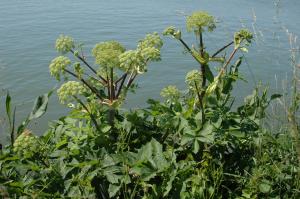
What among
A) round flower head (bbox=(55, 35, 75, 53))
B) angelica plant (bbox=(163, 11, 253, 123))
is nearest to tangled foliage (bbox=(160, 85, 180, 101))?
angelica plant (bbox=(163, 11, 253, 123))

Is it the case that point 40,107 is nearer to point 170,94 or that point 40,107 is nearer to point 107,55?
point 107,55

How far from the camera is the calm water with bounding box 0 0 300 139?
9.53 m

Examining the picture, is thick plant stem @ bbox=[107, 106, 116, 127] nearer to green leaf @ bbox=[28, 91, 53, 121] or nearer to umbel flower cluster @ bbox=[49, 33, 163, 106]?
umbel flower cluster @ bbox=[49, 33, 163, 106]

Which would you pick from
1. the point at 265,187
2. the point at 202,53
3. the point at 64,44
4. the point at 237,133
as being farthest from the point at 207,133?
the point at 64,44

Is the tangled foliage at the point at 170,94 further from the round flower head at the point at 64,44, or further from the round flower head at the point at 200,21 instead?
the round flower head at the point at 64,44

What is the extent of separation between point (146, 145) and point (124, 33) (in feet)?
35.7

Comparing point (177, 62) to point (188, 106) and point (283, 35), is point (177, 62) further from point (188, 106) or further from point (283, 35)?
point (188, 106)

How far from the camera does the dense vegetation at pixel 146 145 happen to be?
328cm

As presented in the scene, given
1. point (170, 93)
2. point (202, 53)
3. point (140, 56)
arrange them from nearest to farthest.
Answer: point (140, 56)
point (202, 53)
point (170, 93)

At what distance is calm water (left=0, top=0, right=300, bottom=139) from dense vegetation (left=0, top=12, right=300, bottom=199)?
79.6 inches

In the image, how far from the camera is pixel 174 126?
137 inches

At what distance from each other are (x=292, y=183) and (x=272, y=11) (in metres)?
15.4

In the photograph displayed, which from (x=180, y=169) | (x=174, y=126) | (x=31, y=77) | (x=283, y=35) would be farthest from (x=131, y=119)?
(x=283, y=35)

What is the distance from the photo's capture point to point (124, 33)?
14008 millimetres
